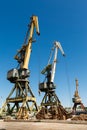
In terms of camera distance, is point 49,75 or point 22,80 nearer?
point 22,80

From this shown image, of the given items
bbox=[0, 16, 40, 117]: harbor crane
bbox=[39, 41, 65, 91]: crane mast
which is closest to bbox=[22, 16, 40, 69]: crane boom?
bbox=[0, 16, 40, 117]: harbor crane

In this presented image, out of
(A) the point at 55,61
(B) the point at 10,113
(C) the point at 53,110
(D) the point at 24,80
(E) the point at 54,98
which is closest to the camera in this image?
(C) the point at 53,110

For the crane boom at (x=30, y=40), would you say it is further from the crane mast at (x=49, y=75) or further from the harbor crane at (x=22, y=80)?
the crane mast at (x=49, y=75)

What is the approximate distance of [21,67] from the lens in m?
53.7

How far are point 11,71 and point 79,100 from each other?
50.5 meters

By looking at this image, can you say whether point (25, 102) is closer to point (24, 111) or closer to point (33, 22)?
point (24, 111)

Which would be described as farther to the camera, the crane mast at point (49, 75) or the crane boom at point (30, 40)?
the crane mast at point (49, 75)

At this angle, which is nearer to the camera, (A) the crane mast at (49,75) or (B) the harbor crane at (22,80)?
(B) the harbor crane at (22,80)

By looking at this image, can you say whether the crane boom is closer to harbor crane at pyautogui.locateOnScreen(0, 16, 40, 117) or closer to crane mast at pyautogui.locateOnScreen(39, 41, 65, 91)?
harbor crane at pyautogui.locateOnScreen(0, 16, 40, 117)

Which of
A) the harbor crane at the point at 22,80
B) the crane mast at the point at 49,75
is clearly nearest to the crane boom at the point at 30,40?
the harbor crane at the point at 22,80

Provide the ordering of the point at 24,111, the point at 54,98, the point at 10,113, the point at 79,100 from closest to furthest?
the point at 24,111, the point at 10,113, the point at 54,98, the point at 79,100

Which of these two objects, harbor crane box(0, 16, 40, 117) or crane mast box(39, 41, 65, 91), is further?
crane mast box(39, 41, 65, 91)

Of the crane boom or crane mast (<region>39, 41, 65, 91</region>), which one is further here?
crane mast (<region>39, 41, 65, 91</region>)

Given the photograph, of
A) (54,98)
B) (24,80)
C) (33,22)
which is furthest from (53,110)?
(54,98)
